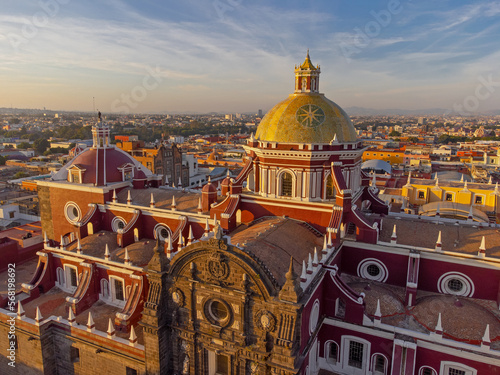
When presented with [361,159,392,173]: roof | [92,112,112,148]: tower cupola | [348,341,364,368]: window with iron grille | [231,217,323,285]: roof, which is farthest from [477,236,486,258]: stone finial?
[361,159,392,173]: roof

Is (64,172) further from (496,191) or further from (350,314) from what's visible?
(496,191)

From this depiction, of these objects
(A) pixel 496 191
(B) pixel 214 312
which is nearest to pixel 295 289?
(B) pixel 214 312

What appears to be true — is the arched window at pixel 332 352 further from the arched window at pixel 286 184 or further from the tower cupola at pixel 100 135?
the tower cupola at pixel 100 135

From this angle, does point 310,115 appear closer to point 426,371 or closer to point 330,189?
point 330,189

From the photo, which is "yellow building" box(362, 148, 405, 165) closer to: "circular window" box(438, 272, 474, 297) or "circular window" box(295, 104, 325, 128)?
"circular window" box(295, 104, 325, 128)

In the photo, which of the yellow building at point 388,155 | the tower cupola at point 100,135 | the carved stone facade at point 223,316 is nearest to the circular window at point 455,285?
the carved stone facade at point 223,316

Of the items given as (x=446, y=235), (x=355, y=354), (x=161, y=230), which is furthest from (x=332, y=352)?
(x=161, y=230)
